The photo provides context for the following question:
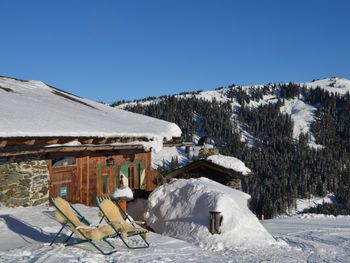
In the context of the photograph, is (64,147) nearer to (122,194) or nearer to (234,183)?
(122,194)

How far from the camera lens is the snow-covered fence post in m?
9.94

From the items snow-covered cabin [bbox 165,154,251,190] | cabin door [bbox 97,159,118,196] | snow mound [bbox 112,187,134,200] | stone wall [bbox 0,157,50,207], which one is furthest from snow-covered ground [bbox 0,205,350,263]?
snow-covered cabin [bbox 165,154,251,190]

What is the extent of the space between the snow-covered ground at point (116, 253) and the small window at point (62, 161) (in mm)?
1426

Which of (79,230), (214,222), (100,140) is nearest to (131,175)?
(100,140)

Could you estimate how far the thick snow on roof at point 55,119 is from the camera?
31.6 feet

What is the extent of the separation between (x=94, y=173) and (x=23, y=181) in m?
2.81

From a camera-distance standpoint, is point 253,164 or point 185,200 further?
point 253,164

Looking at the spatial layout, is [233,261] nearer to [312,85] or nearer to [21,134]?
[21,134]

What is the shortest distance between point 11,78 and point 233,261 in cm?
1259

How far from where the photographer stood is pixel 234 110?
163 meters

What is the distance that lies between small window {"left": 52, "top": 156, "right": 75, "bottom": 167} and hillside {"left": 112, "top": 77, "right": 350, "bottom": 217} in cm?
7616

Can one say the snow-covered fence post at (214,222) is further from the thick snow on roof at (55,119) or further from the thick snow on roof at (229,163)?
the thick snow on roof at (229,163)

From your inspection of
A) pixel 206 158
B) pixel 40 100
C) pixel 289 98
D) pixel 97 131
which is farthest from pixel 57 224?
pixel 289 98

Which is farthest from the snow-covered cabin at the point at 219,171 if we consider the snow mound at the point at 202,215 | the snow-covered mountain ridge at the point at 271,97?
the snow-covered mountain ridge at the point at 271,97
